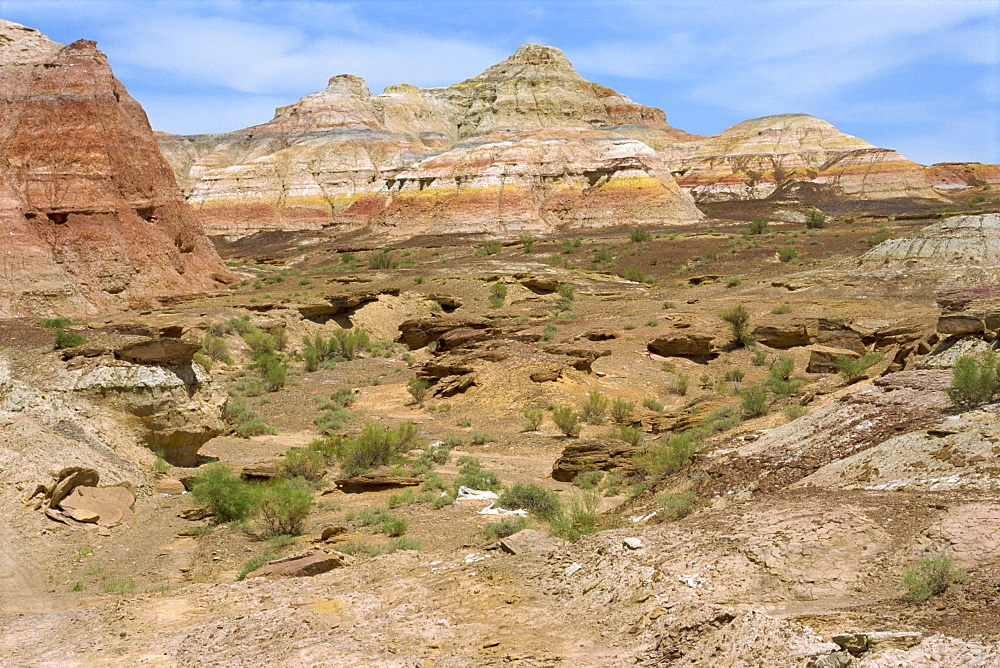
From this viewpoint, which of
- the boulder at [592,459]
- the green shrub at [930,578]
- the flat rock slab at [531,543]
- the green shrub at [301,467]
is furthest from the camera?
the boulder at [592,459]

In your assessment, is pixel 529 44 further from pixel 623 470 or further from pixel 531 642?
pixel 531 642

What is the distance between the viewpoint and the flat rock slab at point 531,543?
26.5 feet

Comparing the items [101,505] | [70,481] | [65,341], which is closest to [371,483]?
[101,505]

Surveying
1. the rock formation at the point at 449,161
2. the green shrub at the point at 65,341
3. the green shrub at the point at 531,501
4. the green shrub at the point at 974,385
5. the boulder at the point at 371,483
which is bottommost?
the boulder at the point at 371,483

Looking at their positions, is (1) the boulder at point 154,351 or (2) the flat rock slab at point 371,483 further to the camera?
(1) the boulder at point 154,351

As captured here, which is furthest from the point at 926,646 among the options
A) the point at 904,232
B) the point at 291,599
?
the point at 904,232

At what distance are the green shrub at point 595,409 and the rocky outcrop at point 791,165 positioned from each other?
73292mm

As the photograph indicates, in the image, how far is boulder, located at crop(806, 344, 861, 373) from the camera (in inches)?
844

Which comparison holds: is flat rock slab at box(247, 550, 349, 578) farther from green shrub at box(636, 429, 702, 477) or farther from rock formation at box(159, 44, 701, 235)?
rock formation at box(159, 44, 701, 235)

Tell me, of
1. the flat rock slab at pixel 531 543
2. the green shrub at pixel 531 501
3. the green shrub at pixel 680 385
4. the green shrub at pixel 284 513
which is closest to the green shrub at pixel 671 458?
the green shrub at pixel 531 501

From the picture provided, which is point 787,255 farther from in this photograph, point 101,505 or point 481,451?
point 101,505

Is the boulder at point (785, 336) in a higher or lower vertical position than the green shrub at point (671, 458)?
higher

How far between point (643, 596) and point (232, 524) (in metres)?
6.12

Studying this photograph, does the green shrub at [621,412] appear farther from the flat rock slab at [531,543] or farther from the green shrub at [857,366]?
the flat rock slab at [531,543]
